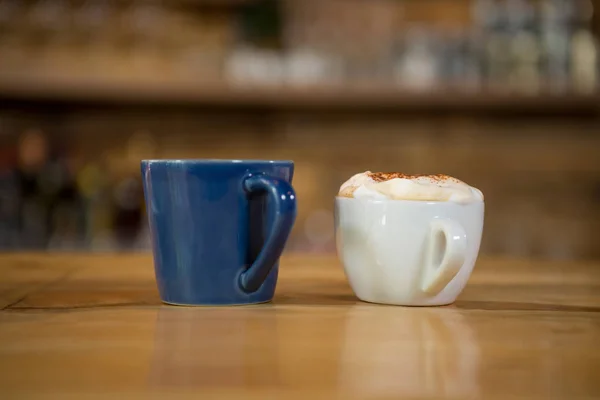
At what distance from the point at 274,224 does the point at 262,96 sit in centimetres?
154

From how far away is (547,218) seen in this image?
2400 mm

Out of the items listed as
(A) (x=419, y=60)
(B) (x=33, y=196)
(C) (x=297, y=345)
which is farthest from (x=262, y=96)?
(C) (x=297, y=345)

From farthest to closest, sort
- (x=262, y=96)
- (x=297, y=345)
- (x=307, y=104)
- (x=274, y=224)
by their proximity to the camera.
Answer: (x=307, y=104)
(x=262, y=96)
(x=274, y=224)
(x=297, y=345)

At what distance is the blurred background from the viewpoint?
209 centimetres

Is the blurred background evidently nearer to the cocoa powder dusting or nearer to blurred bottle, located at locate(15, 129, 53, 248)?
blurred bottle, located at locate(15, 129, 53, 248)

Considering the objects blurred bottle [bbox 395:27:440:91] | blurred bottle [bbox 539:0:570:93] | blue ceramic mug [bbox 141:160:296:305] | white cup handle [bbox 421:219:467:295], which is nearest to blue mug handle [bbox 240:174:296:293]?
blue ceramic mug [bbox 141:160:296:305]

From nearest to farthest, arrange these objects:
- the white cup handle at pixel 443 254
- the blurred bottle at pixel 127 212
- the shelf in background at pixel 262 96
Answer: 1. the white cup handle at pixel 443 254
2. the shelf in background at pixel 262 96
3. the blurred bottle at pixel 127 212

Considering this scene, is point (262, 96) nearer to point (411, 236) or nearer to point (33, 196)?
point (33, 196)

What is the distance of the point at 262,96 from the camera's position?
2086mm

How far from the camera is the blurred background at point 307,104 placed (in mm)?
2090

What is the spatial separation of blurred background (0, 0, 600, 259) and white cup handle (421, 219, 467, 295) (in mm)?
1497

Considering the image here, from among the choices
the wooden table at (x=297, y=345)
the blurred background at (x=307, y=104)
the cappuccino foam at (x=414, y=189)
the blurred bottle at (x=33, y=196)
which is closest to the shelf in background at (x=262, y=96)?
the blurred background at (x=307, y=104)

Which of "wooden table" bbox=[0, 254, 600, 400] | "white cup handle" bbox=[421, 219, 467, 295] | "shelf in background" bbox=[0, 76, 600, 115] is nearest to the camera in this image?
"wooden table" bbox=[0, 254, 600, 400]

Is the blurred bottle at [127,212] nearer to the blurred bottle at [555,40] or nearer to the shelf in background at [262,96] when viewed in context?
the shelf in background at [262,96]
